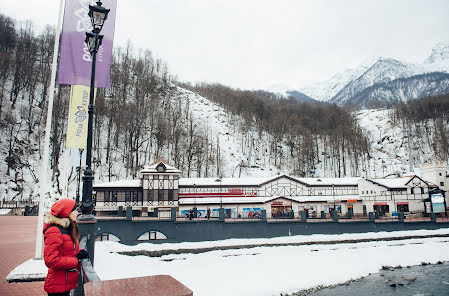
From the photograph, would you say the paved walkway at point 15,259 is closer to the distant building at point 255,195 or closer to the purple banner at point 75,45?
the purple banner at point 75,45

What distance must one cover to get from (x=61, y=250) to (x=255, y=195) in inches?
1559

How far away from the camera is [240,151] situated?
68.5 metres

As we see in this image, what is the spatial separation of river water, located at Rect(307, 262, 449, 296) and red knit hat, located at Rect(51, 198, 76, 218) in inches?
729

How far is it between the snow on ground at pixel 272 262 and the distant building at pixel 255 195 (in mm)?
8120

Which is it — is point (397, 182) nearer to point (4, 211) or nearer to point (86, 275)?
point (86, 275)

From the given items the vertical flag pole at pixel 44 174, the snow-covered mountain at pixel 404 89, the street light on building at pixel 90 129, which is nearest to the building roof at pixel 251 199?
the vertical flag pole at pixel 44 174

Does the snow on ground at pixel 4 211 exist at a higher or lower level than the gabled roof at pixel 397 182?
lower

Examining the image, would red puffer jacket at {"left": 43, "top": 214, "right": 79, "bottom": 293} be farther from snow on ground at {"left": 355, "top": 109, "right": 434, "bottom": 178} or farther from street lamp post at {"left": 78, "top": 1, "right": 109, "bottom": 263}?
snow on ground at {"left": 355, "top": 109, "right": 434, "bottom": 178}

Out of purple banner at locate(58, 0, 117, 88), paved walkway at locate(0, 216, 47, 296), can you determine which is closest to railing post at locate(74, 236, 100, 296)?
paved walkway at locate(0, 216, 47, 296)

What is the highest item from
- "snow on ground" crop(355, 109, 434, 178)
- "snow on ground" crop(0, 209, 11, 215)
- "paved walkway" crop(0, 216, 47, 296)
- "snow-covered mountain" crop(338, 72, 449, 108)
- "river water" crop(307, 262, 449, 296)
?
"snow-covered mountain" crop(338, 72, 449, 108)

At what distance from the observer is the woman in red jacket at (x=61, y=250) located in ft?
10.4

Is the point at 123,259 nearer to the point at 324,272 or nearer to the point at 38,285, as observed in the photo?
the point at 38,285

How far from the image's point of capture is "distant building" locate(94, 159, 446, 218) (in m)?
37.6

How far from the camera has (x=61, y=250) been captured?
340 cm
